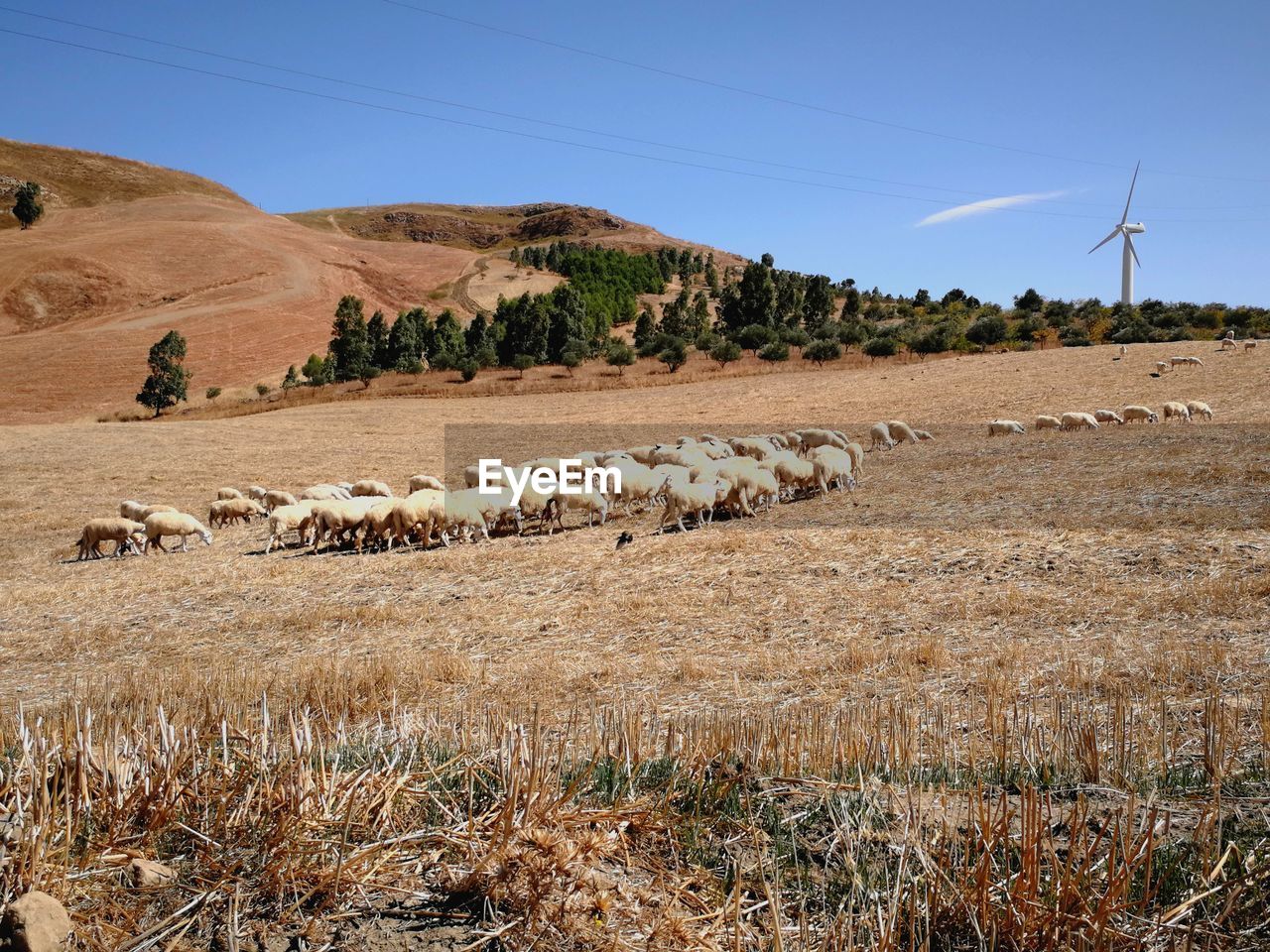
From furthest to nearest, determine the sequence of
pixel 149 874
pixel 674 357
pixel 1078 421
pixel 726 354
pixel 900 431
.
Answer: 1. pixel 674 357
2. pixel 726 354
3. pixel 900 431
4. pixel 1078 421
5. pixel 149 874

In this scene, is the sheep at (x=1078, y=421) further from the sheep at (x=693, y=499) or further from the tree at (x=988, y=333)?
the tree at (x=988, y=333)

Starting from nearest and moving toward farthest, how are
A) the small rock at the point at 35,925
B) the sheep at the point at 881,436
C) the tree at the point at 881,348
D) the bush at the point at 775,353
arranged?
the small rock at the point at 35,925
the sheep at the point at 881,436
the tree at the point at 881,348
the bush at the point at 775,353

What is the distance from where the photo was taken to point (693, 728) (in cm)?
547

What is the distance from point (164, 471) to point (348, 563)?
18621mm

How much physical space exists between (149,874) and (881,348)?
6064cm

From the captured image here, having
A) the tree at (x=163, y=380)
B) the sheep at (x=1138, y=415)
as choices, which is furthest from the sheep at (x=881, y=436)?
the tree at (x=163, y=380)

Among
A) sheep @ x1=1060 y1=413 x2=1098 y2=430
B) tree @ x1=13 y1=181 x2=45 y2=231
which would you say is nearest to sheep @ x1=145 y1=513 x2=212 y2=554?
sheep @ x1=1060 y1=413 x2=1098 y2=430

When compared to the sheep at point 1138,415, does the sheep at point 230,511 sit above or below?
below

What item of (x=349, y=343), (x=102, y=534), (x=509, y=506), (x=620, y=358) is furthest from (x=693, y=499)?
(x=349, y=343)

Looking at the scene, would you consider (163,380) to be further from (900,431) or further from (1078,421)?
(1078,421)

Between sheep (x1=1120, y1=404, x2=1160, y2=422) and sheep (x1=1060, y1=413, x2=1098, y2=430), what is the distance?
1938 millimetres

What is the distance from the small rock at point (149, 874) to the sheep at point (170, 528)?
1552 centimetres

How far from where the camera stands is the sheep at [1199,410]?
27.3 m

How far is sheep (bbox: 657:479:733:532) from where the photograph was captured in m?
15.9
